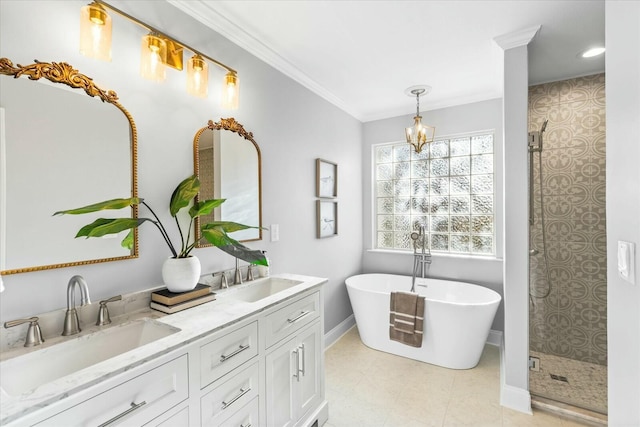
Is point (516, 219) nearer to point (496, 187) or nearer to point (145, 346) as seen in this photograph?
point (496, 187)

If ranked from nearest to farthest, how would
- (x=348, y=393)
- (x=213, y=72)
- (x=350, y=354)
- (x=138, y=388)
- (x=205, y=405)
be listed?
(x=138, y=388), (x=205, y=405), (x=213, y=72), (x=348, y=393), (x=350, y=354)

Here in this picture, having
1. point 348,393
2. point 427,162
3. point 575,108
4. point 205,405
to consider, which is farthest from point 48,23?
point 575,108

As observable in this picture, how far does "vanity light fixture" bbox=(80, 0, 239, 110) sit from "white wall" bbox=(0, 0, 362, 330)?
0.23 feet

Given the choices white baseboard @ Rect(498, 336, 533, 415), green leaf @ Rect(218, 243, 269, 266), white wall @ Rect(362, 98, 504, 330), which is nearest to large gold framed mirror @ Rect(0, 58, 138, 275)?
green leaf @ Rect(218, 243, 269, 266)

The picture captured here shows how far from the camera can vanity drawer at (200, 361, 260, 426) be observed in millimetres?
1182

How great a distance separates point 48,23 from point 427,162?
330 cm

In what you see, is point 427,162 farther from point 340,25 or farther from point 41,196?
point 41,196

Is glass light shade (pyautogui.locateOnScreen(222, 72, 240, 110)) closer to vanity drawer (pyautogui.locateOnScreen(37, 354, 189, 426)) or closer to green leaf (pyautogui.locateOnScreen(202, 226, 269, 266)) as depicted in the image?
green leaf (pyautogui.locateOnScreen(202, 226, 269, 266))

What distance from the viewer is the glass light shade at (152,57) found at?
1437 millimetres

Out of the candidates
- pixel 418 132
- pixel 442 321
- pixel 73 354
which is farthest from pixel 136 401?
pixel 418 132

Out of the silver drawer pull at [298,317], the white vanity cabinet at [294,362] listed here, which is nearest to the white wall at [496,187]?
the white vanity cabinet at [294,362]

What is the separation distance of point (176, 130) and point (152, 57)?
0.35 meters

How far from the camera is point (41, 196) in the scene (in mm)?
1180

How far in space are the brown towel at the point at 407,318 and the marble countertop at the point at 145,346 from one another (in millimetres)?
1163
